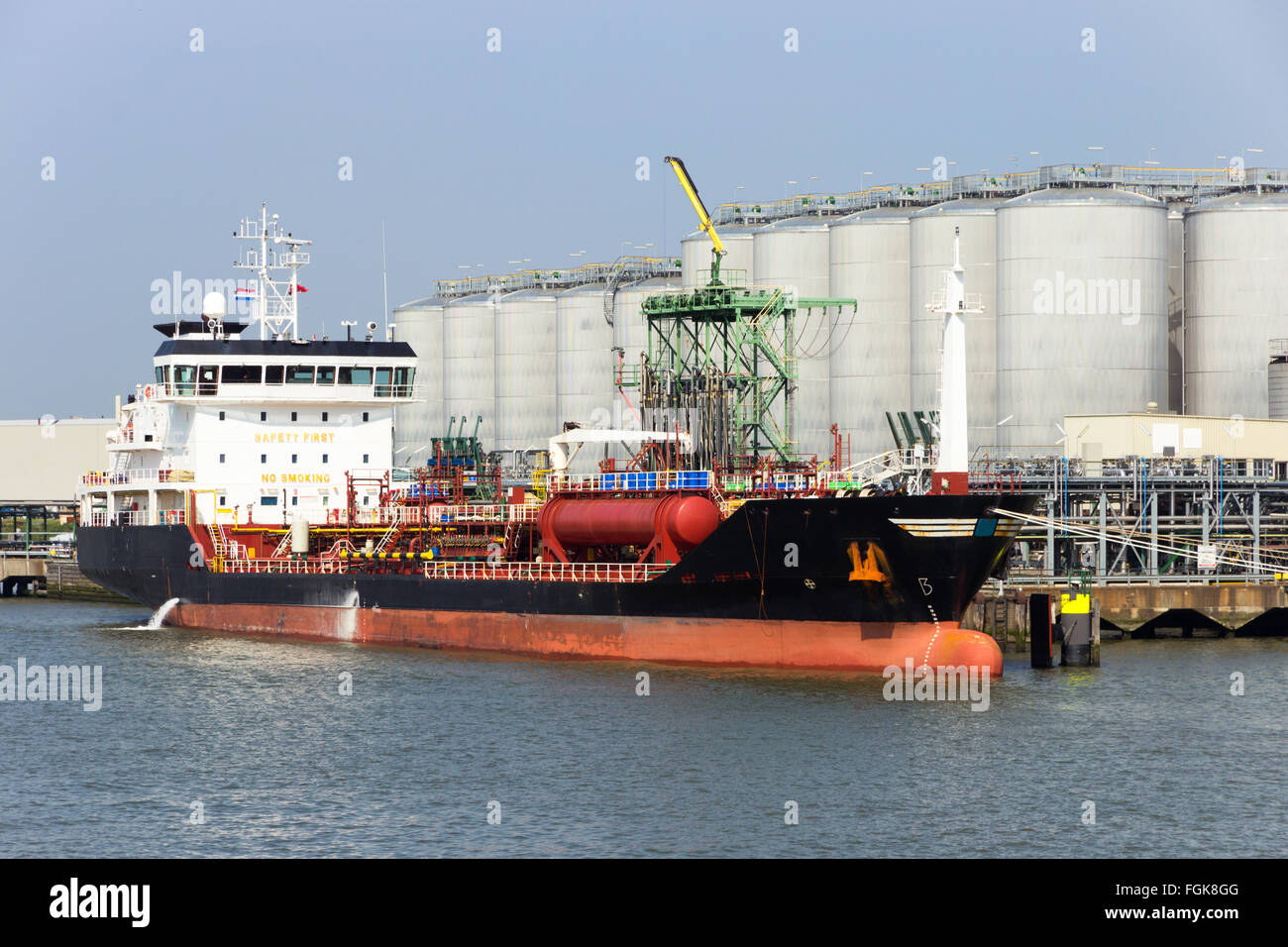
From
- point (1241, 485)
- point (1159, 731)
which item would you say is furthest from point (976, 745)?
point (1241, 485)

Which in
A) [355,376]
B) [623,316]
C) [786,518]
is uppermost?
[623,316]

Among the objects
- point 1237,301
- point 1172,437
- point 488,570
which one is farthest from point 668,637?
point 1237,301

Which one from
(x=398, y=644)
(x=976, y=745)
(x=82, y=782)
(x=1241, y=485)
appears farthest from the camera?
(x=1241, y=485)

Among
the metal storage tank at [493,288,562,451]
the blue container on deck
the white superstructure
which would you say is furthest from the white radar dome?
the metal storage tank at [493,288,562,451]

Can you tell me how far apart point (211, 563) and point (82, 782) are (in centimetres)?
2298

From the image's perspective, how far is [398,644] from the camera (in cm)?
4222

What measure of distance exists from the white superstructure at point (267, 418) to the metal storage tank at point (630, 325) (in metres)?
26.1

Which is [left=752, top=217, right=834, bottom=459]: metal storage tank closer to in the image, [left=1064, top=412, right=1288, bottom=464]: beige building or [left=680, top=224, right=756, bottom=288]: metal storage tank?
[left=680, top=224, right=756, bottom=288]: metal storage tank

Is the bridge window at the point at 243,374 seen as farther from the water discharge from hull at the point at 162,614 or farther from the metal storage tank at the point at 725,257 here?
the metal storage tank at the point at 725,257

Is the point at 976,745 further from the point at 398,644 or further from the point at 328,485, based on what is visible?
the point at 328,485

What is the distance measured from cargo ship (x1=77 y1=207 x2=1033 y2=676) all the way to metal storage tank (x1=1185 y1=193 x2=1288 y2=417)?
14.0 metres

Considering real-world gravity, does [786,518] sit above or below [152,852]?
above

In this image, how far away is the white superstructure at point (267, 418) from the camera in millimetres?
48844

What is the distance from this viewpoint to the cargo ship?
3322 cm
